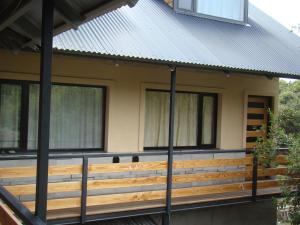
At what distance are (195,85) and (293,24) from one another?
6.34 meters

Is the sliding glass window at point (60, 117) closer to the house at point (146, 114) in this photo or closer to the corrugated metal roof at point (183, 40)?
the house at point (146, 114)

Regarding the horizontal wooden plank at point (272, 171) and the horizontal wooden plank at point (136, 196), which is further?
the horizontal wooden plank at point (272, 171)

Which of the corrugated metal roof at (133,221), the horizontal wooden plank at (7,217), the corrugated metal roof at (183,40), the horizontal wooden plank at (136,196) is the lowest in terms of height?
the corrugated metal roof at (133,221)

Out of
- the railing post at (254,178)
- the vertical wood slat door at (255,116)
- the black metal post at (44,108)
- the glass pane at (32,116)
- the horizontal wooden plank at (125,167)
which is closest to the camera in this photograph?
the black metal post at (44,108)

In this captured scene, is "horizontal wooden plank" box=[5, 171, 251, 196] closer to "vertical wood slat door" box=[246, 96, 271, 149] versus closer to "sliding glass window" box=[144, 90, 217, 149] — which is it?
"sliding glass window" box=[144, 90, 217, 149]

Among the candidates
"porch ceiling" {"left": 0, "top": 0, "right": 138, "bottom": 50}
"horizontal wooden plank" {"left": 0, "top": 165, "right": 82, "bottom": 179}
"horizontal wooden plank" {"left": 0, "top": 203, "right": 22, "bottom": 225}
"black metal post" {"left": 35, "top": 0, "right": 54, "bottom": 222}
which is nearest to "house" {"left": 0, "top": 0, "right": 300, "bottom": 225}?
"horizontal wooden plank" {"left": 0, "top": 165, "right": 82, "bottom": 179}

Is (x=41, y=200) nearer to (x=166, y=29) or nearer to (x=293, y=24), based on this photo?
(x=166, y=29)

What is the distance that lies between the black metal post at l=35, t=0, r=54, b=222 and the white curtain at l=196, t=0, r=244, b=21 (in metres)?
8.39

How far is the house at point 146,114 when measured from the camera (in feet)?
23.0

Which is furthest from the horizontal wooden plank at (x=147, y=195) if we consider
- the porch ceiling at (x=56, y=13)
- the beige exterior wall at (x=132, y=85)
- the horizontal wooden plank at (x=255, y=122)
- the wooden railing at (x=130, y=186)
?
the porch ceiling at (x=56, y=13)

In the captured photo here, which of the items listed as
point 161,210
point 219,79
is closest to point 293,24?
point 219,79

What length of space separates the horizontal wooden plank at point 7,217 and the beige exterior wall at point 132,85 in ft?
13.2

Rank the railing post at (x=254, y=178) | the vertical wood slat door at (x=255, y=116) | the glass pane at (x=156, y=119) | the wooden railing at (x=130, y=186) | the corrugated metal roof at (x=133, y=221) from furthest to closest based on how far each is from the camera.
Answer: the vertical wood slat door at (x=255, y=116)
the glass pane at (x=156, y=119)
the railing post at (x=254, y=178)
the corrugated metal roof at (x=133, y=221)
the wooden railing at (x=130, y=186)

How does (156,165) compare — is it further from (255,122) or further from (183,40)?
→ (255,122)
